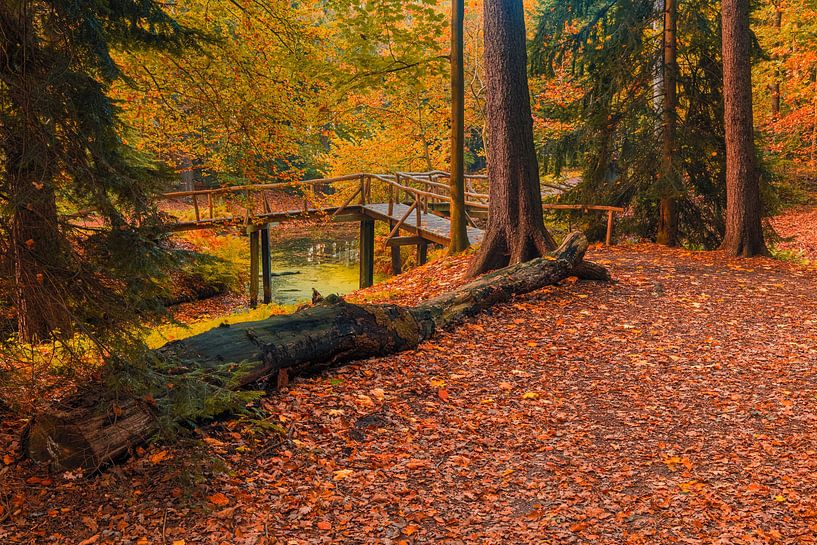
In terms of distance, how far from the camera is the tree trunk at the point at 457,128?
11.5m

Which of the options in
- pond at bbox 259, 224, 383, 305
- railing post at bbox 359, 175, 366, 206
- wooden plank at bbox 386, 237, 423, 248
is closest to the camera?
wooden plank at bbox 386, 237, 423, 248

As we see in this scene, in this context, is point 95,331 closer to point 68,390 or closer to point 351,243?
point 68,390

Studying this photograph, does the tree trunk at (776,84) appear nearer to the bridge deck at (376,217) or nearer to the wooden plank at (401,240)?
the bridge deck at (376,217)

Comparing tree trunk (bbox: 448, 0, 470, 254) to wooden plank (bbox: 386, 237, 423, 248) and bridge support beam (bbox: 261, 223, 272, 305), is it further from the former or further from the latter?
bridge support beam (bbox: 261, 223, 272, 305)

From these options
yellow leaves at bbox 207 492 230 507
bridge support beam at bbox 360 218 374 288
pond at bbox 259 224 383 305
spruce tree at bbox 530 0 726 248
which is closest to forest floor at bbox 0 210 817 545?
yellow leaves at bbox 207 492 230 507

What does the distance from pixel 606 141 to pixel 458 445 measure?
951cm

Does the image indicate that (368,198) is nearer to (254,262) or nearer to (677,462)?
(254,262)

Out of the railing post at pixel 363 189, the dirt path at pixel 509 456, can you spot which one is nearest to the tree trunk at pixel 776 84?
the railing post at pixel 363 189

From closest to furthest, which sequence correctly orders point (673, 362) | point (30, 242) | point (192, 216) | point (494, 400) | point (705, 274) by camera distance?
point (30, 242) < point (494, 400) < point (673, 362) < point (705, 274) < point (192, 216)

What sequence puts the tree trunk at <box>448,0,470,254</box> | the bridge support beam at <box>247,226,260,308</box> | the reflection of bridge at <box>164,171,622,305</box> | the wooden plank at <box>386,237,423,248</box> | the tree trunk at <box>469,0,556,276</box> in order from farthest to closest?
the bridge support beam at <box>247,226,260,308</box> < the wooden plank at <box>386,237,423,248</box> < the reflection of bridge at <box>164,171,622,305</box> < the tree trunk at <box>448,0,470,254</box> < the tree trunk at <box>469,0,556,276</box>

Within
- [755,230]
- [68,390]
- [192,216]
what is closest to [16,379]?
[68,390]

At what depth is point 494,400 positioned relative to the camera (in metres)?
5.78

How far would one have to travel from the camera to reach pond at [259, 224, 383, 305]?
1939 cm

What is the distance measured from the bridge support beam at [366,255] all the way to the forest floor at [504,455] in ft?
36.1
